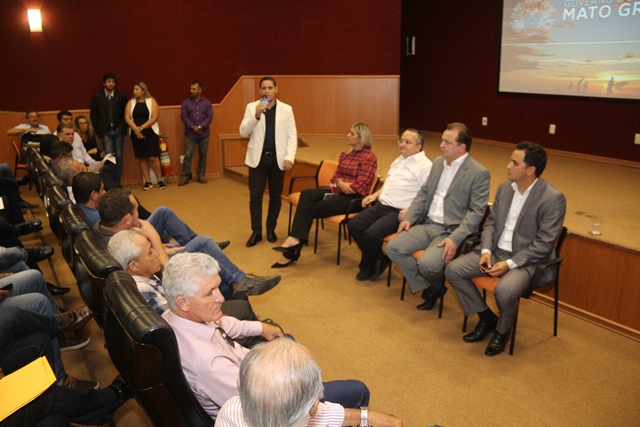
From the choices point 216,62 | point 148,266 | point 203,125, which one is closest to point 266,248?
point 148,266

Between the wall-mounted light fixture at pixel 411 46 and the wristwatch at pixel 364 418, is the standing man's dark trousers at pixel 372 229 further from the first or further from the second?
the wall-mounted light fixture at pixel 411 46

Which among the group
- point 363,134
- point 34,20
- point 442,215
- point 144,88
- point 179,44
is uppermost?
point 34,20

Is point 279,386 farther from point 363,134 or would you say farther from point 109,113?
point 109,113

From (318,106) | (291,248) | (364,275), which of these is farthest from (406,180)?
(318,106)

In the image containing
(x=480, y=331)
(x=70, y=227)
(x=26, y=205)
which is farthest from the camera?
(x=26, y=205)

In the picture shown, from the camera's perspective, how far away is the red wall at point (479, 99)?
7.50 meters

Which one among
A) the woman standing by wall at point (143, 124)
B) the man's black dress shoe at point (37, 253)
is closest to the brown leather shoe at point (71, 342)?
the man's black dress shoe at point (37, 253)

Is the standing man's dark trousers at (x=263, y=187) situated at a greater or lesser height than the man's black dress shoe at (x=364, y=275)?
greater

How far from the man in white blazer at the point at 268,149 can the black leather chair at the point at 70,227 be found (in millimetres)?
2249

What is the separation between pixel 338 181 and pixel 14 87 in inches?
217

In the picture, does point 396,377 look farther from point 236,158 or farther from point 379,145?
point 236,158

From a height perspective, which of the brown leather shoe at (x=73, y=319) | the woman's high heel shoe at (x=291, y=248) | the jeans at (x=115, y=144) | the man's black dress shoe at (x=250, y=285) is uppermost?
the jeans at (x=115, y=144)

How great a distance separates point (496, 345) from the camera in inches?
137

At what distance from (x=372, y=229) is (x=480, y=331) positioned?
124cm
